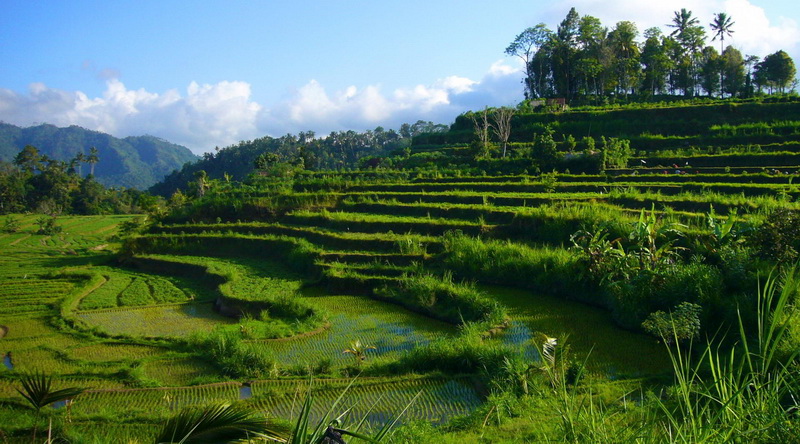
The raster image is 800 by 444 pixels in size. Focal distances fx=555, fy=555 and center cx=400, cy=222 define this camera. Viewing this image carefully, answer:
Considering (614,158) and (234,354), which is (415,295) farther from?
(614,158)

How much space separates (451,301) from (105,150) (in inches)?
6456

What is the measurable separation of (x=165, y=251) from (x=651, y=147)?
24.4 meters

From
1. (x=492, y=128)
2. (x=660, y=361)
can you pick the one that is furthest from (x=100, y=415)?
(x=492, y=128)

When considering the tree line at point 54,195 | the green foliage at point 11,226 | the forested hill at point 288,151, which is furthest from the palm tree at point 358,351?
the forested hill at point 288,151

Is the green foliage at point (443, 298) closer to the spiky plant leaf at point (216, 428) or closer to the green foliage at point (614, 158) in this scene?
the spiky plant leaf at point (216, 428)

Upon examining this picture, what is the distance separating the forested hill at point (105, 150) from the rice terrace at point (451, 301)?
381 feet

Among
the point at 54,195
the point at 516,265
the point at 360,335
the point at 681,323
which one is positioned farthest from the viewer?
the point at 54,195

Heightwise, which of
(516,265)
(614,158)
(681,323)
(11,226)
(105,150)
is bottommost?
(516,265)

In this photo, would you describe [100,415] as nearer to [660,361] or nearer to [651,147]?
[660,361]

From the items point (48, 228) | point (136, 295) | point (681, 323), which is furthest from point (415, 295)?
point (48, 228)

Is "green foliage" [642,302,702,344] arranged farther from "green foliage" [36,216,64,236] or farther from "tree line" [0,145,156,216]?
"tree line" [0,145,156,216]

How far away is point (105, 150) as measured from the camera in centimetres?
15312

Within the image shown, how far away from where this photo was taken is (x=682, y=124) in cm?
3111

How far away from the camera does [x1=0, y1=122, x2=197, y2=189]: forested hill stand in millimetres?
140250
